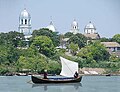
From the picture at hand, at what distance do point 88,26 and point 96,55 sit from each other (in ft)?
149

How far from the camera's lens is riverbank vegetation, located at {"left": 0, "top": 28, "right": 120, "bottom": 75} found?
83875 millimetres

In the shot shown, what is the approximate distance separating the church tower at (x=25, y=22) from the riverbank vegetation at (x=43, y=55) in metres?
17.9

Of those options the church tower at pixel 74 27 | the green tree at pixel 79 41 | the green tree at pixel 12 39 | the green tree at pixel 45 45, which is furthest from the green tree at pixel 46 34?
the church tower at pixel 74 27

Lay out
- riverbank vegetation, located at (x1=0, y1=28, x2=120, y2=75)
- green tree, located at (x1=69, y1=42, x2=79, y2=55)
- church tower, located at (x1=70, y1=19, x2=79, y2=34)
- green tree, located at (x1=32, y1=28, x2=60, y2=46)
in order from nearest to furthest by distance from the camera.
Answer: riverbank vegetation, located at (x1=0, y1=28, x2=120, y2=75)
green tree, located at (x1=69, y1=42, x2=79, y2=55)
green tree, located at (x1=32, y1=28, x2=60, y2=46)
church tower, located at (x1=70, y1=19, x2=79, y2=34)

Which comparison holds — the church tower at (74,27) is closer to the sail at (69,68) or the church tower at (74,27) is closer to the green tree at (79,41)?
the green tree at (79,41)

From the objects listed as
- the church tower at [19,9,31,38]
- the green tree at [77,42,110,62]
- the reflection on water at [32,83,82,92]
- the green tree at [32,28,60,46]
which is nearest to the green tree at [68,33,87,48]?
the green tree at [32,28,60,46]

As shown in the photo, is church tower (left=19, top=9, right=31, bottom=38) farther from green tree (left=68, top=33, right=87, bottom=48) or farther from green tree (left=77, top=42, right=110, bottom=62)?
green tree (left=77, top=42, right=110, bottom=62)

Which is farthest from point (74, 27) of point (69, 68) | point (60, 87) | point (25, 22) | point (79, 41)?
point (60, 87)

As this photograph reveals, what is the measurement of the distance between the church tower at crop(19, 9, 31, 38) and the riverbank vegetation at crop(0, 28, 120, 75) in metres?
17.9

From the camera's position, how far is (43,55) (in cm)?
8962

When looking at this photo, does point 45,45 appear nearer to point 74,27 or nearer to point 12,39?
point 12,39

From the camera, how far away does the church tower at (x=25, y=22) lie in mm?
120812

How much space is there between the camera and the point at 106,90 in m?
47.7

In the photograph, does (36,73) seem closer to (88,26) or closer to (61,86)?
(61,86)
